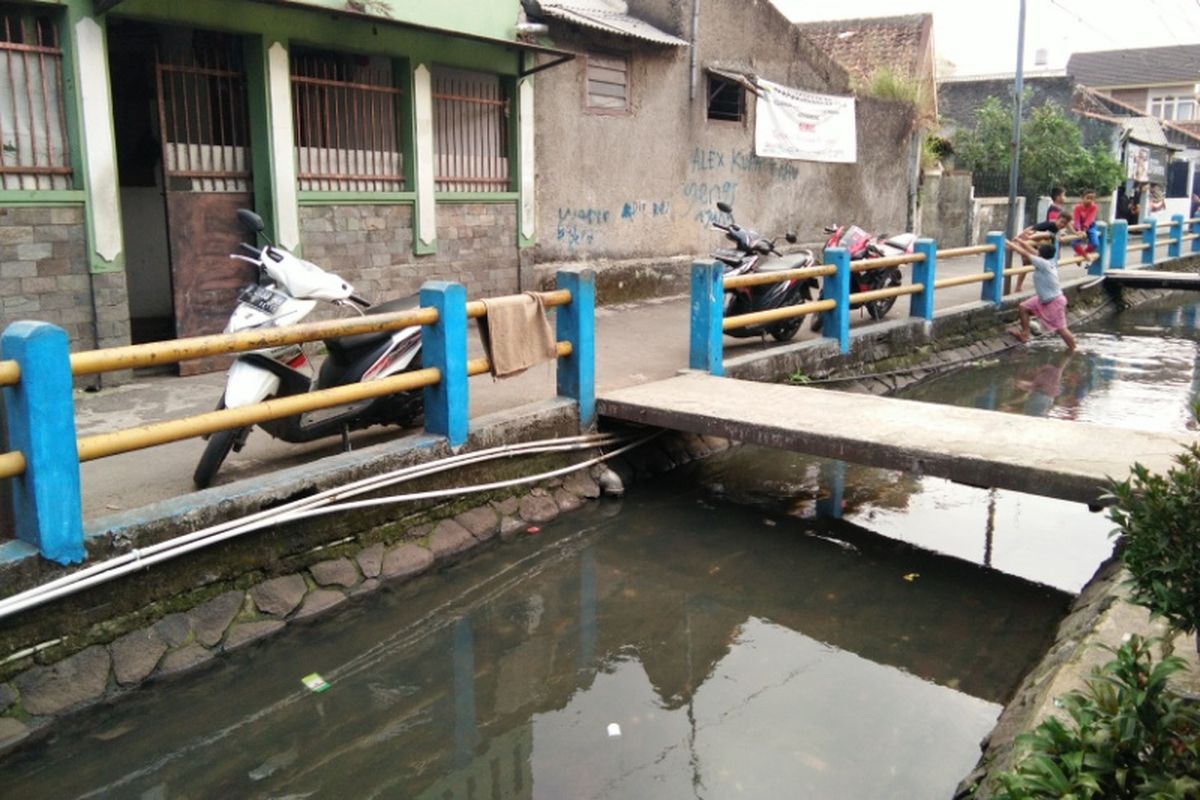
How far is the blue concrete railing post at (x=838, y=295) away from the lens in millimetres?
8875

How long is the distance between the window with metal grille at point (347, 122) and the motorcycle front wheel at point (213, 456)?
4083 mm

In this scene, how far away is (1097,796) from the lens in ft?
7.80

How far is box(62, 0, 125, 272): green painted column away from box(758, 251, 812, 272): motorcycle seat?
206 inches

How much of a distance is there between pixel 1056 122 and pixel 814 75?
10761 millimetres

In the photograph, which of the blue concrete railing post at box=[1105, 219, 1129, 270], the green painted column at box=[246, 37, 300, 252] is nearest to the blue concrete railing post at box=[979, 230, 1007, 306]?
the blue concrete railing post at box=[1105, 219, 1129, 270]

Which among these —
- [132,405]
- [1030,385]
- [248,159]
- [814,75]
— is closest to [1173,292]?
[814,75]

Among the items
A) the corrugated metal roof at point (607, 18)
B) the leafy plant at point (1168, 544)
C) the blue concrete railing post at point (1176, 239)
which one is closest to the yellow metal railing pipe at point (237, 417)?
the leafy plant at point (1168, 544)

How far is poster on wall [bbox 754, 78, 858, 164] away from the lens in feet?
44.9

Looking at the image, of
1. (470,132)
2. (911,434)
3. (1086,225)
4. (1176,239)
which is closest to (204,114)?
(470,132)

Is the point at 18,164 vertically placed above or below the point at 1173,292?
above

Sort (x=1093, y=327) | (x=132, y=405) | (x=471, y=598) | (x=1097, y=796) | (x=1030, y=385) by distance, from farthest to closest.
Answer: (x=1093, y=327), (x=1030, y=385), (x=132, y=405), (x=471, y=598), (x=1097, y=796)

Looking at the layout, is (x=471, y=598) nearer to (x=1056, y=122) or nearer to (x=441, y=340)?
(x=441, y=340)

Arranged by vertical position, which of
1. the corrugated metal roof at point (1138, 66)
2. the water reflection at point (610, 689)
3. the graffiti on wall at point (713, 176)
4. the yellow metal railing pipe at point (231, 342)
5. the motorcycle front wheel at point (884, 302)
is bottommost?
the water reflection at point (610, 689)

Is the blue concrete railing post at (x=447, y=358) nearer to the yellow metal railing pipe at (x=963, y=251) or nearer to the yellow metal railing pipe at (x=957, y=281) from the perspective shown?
the yellow metal railing pipe at (x=963, y=251)
